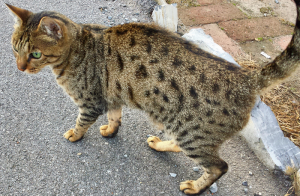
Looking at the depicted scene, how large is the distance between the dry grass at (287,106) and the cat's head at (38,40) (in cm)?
271

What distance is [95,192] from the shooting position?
2.57 metres

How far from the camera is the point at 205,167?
2.38m

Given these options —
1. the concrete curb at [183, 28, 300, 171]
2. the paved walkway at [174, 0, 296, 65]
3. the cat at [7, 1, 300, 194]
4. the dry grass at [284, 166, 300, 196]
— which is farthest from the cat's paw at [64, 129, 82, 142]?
the paved walkway at [174, 0, 296, 65]

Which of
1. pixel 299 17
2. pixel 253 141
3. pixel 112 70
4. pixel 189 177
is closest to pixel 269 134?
pixel 253 141

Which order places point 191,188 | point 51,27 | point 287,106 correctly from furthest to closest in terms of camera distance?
point 287,106
point 191,188
point 51,27

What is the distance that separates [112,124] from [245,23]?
3253 millimetres

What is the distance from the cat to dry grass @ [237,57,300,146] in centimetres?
127

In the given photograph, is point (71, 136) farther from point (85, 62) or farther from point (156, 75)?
point (156, 75)

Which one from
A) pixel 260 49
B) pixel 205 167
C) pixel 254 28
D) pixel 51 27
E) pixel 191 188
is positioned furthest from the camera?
pixel 254 28

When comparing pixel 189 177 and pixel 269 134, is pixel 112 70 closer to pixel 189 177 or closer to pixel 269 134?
pixel 189 177

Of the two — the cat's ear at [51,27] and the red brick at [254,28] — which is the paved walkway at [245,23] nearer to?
the red brick at [254,28]

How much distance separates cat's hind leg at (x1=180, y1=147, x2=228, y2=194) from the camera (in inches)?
89.2

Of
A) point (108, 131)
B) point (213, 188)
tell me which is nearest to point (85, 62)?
point (108, 131)

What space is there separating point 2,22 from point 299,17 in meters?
4.62
